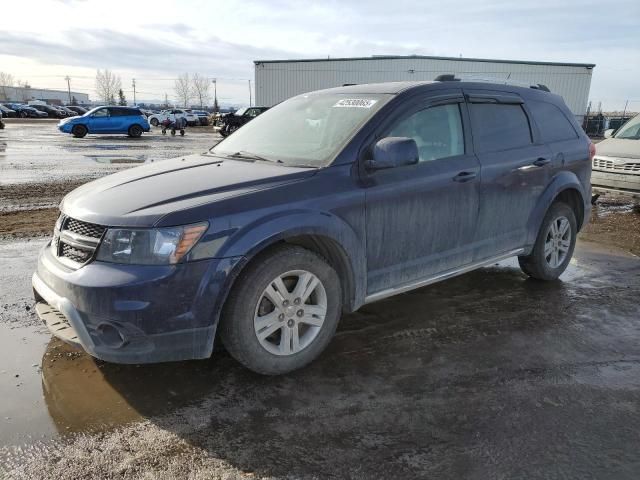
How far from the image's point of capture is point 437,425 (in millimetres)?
2859

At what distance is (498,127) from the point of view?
14.9ft

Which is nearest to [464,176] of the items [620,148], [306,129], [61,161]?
[306,129]

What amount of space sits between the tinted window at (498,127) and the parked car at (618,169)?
17.2 ft

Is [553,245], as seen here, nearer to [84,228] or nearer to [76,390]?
[84,228]

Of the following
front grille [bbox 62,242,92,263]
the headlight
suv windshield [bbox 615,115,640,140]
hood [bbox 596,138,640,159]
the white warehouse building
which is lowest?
front grille [bbox 62,242,92,263]

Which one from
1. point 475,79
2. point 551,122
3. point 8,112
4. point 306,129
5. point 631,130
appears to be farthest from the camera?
point 8,112

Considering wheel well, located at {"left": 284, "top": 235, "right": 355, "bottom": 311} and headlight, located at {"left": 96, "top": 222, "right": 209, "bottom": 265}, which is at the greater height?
headlight, located at {"left": 96, "top": 222, "right": 209, "bottom": 265}

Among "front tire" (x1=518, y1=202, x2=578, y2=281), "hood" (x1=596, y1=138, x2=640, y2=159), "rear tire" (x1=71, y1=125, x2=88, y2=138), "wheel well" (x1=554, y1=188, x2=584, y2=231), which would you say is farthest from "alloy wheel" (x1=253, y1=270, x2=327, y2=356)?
"rear tire" (x1=71, y1=125, x2=88, y2=138)

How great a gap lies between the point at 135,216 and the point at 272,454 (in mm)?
1445

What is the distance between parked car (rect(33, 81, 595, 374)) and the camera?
9.29 feet

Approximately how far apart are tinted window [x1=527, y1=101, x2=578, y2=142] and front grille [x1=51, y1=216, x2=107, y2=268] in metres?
4.01

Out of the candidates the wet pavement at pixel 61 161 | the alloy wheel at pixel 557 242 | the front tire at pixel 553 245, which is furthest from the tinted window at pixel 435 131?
the wet pavement at pixel 61 161

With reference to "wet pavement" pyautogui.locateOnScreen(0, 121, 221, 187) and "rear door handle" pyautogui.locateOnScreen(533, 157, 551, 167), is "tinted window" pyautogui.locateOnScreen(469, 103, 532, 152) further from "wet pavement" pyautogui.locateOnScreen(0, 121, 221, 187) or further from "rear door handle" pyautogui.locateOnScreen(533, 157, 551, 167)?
"wet pavement" pyautogui.locateOnScreen(0, 121, 221, 187)

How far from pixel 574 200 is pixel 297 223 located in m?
3.58
